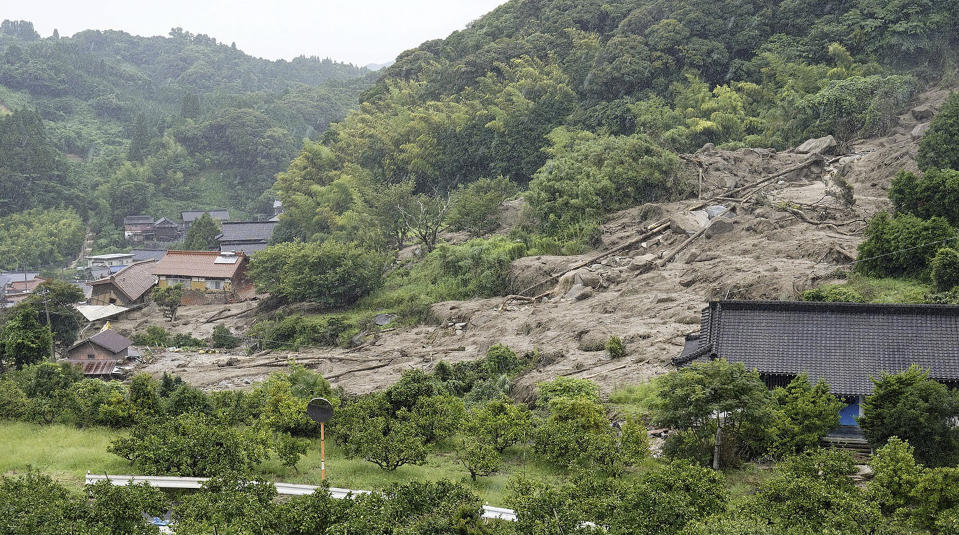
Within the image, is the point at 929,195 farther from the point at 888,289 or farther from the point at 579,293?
the point at 579,293

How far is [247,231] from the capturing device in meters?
50.2

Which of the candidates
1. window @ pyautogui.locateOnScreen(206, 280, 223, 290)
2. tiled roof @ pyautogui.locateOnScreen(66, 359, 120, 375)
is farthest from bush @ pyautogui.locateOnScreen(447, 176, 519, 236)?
tiled roof @ pyautogui.locateOnScreen(66, 359, 120, 375)

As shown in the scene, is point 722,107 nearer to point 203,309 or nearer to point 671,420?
point 203,309

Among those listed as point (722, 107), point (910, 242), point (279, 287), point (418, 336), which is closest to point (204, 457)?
point (418, 336)

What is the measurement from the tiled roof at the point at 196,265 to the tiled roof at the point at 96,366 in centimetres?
1210

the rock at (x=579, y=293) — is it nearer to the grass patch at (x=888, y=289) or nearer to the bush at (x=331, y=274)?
the grass patch at (x=888, y=289)

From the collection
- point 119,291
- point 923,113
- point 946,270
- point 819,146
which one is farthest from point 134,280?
A: point 923,113

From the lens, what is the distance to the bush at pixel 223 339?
30.2 meters

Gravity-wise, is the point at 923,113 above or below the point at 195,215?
above

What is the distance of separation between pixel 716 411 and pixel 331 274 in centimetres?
1983

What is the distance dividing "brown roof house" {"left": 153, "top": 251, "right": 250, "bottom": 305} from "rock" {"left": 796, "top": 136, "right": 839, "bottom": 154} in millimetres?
24318

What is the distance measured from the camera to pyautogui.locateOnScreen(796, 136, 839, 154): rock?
3142cm

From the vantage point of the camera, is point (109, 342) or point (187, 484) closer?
point (187, 484)

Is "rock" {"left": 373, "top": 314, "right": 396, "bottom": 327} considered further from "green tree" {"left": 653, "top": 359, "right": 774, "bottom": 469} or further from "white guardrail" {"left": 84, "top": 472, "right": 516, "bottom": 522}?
"green tree" {"left": 653, "top": 359, "right": 774, "bottom": 469}
